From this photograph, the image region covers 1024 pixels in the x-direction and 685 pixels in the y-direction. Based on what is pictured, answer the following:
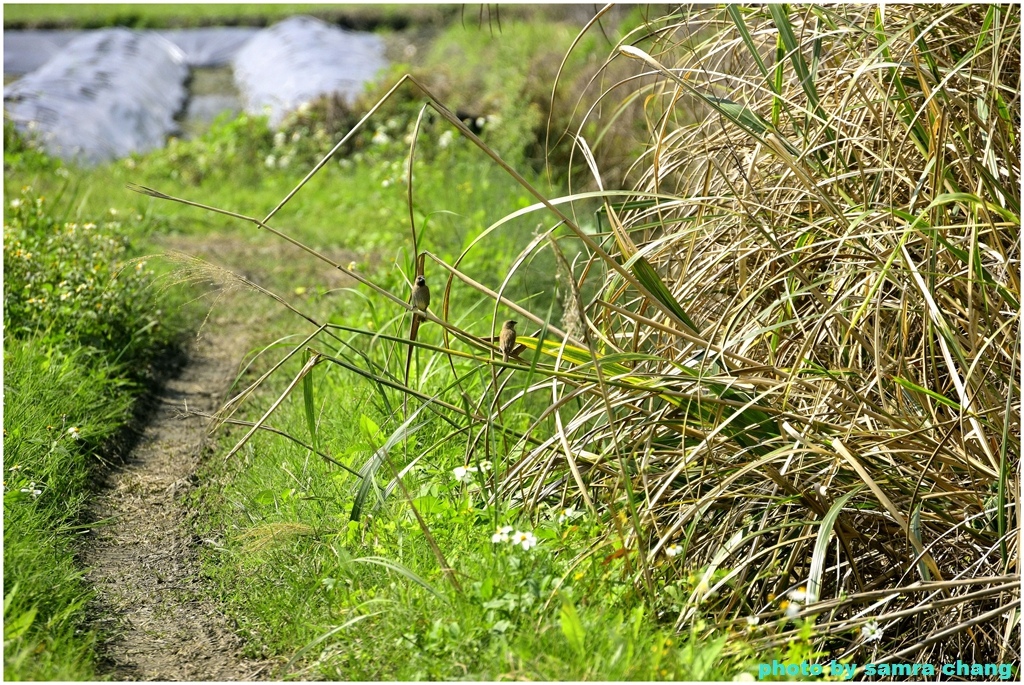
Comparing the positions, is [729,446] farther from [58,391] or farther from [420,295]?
[58,391]

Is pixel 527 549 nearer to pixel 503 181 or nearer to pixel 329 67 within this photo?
pixel 503 181

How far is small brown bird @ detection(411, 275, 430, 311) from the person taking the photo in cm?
183

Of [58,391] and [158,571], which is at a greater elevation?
→ [58,391]

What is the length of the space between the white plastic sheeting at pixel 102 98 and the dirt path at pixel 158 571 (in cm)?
407

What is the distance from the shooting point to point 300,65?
865 cm

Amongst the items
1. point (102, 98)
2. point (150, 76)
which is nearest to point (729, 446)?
point (102, 98)

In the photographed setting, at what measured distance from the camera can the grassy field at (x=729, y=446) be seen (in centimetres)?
182

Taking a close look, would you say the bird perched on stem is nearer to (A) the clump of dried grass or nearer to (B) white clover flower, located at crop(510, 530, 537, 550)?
(A) the clump of dried grass

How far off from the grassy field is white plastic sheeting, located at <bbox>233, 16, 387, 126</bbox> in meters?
5.60

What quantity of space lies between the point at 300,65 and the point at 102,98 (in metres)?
1.92

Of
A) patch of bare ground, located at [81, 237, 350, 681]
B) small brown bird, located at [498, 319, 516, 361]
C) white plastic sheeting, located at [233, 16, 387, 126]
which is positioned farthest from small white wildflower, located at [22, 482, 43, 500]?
white plastic sheeting, located at [233, 16, 387, 126]

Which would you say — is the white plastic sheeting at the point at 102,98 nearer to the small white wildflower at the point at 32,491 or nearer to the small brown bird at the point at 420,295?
the small white wildflower at the point at 32,491

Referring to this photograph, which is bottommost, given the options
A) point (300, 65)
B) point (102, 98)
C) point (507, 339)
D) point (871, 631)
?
point (871, 631)

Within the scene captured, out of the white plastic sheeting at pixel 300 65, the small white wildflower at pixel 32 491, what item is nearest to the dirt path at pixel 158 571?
the small white wildflower at pixel 32 491
